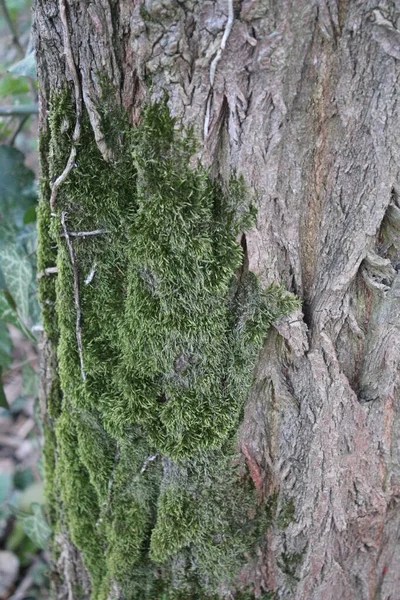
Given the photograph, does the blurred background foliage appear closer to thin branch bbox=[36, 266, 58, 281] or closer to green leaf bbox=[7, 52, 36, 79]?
green leaf bbox=[7, 52, 36, 79]

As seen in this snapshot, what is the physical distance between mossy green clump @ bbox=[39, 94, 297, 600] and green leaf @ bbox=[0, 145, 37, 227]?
45 cm

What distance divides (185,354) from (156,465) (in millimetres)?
257

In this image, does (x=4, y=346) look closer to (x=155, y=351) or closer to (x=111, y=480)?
(x=111, y=480)

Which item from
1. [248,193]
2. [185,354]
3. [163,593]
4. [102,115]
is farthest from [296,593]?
[102,115]

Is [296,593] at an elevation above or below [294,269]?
below

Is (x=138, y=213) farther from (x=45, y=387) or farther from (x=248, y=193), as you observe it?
(x=45, y=387)

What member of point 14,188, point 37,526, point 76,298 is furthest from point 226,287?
point 37,526

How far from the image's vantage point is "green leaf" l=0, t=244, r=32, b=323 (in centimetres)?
130

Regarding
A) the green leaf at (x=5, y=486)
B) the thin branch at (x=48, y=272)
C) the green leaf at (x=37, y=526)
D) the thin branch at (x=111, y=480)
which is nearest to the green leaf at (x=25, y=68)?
the thin branch at (x=48, y=272)

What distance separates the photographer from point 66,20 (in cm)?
75

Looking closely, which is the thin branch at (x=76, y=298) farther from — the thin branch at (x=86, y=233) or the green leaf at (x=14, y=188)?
the green leaf at (x=14, y=188)

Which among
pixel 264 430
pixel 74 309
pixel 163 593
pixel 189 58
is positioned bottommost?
pixel 163 593

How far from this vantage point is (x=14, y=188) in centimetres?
140

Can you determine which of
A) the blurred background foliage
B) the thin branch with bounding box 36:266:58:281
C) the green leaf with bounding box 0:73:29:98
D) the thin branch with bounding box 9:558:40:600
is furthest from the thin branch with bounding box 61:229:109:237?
the thin branch with bounding box 9:558:40:600
